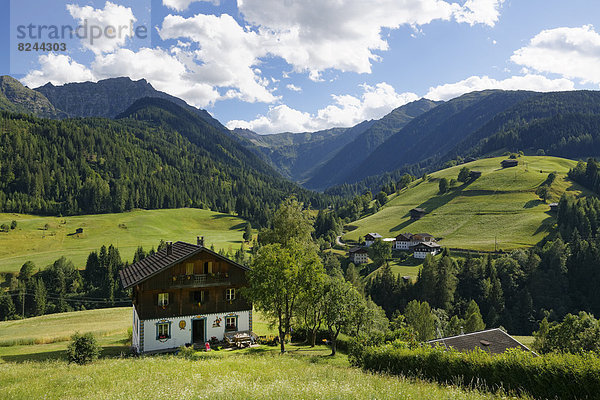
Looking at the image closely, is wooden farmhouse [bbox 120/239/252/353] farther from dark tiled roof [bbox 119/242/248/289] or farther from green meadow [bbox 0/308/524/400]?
green meadow [bbox 0/308/524/400]

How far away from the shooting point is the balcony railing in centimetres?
4022

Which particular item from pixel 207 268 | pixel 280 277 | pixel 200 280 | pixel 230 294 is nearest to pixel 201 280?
pixel 200 280

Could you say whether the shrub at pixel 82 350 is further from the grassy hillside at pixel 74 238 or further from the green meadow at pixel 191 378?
the grassy hillside at pixel 74 238

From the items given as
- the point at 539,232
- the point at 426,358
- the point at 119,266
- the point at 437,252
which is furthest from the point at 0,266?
the point at 539,232

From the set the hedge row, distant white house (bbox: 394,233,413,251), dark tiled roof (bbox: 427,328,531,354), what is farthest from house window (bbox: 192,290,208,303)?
distant white house (bbox: 394,233,413,251)

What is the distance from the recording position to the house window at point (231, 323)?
42.4 meters

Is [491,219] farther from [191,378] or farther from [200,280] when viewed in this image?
[191,378]

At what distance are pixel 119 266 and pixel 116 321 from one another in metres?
73.6

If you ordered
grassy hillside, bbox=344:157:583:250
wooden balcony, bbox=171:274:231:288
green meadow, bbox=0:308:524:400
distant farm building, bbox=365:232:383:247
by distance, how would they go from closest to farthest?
green meadow, bbox=0:308:524:400, wooden balcony, bbox=171:274:231:288, grassy hillside, bbox=344:157:583:250, distant farm building, bbox=365:232:383:247

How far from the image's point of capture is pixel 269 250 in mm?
38156

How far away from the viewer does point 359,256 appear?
150500 mm

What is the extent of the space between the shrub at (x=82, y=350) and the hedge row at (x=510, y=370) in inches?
982

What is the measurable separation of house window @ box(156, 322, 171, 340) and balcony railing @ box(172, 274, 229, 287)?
14.7 feet

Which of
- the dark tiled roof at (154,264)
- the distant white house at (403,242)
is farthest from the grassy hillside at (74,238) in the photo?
the dark tiled roof at (154,264)
